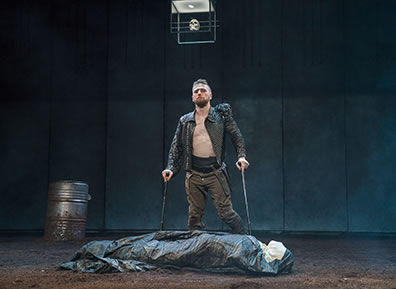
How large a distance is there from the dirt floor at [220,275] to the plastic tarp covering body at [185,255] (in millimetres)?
86

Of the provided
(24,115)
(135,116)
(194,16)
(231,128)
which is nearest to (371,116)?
(194,16)

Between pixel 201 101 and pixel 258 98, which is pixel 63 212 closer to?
pixel 201 101

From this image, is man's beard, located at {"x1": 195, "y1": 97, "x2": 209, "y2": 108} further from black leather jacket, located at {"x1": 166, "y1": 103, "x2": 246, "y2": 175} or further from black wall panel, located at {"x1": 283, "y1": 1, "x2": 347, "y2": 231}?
black wall panel, located at {"x1": 283, "y1": 1, "x2": 347, "y2": 231}

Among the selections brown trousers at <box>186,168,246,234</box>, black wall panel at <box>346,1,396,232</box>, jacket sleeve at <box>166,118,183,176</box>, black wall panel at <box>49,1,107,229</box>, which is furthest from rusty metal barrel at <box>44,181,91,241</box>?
black wall panel at <box>346,1,396,232</box>

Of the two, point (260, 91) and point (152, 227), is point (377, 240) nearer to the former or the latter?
point (260, 91)

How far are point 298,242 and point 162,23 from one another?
154 inches

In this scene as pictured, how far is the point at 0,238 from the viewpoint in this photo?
21.8ft

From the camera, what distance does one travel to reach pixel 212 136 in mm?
4391

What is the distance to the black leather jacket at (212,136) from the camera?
4398 mm

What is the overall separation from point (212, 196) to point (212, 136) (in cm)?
54

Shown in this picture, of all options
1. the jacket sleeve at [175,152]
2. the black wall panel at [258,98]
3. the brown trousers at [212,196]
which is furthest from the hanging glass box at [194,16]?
the brown trousers at [212,196]

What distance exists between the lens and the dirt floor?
320 cm

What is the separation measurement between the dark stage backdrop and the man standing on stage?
9.26 feet

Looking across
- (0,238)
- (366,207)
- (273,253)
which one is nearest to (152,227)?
(0,238)
